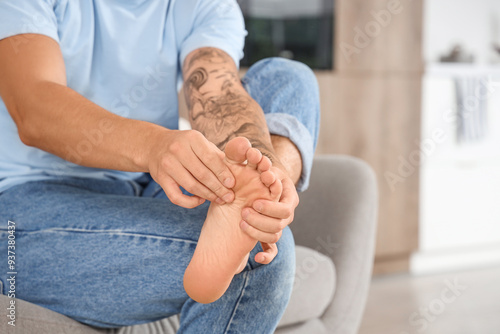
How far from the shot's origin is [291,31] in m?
2.32

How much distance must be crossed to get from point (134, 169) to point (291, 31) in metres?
1.85

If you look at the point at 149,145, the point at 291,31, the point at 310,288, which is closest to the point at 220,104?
the point at 149,145

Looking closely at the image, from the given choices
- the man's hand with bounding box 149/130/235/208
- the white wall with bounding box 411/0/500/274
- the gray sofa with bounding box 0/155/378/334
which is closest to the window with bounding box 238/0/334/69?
the white wall with bounding box 411/0/500/274

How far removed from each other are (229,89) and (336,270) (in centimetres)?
57

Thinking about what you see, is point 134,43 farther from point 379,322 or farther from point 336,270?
point 379,322

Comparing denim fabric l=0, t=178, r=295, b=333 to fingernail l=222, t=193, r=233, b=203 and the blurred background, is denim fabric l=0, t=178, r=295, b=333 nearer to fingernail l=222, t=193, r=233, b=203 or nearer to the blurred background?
fingernail l=222, t=193, r=233, b=203

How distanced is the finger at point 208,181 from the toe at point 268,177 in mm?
45

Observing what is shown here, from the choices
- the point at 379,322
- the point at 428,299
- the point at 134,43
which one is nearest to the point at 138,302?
the point at 134,43

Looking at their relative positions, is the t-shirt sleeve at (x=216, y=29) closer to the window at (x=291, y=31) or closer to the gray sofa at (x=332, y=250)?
the gray sofa at (x=332, y=250)

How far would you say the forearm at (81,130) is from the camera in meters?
0.60

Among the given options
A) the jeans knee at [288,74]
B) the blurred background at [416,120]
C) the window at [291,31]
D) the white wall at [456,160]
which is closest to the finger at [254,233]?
the jeans knee at [288,74]

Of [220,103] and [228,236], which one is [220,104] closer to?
[220,103]

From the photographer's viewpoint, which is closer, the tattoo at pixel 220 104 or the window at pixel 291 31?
the tattoo at pixel 220 104

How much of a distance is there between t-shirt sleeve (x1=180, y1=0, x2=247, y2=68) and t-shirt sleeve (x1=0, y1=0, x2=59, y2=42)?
0.24 m
